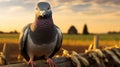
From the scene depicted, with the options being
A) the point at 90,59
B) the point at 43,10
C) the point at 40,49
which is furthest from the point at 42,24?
the point at 90,59

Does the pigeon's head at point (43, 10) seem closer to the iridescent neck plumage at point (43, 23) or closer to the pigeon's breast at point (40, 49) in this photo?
the iridescent neck plumage at point (43, 23)

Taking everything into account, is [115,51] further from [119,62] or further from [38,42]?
[38,42]

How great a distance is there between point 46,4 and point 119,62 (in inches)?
37.8

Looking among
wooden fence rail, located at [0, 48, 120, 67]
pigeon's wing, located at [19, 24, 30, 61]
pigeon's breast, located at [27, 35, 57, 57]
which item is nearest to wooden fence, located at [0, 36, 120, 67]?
wooden fence rail, located at [0, 48, 120, 67]

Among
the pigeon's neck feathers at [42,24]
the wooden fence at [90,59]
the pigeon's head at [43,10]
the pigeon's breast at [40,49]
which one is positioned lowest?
the pigeon's breast at [40,49]

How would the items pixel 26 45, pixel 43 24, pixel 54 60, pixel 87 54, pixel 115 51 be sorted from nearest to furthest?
pixel 54 60 → pixel 87 54 → pixel 115 51 → pixel 43 24 → pixel 26 45

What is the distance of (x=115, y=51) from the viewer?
3398 millimetres

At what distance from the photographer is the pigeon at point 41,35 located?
3.66 metres

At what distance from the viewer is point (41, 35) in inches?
145

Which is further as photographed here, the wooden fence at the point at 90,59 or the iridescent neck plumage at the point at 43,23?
the iridescent neck plumage at the point at 43,23

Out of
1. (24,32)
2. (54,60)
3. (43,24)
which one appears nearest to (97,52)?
(54,60)

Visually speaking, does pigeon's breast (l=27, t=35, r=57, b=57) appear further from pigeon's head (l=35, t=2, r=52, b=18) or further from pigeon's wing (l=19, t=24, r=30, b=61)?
pigeon's head (l=35, t=2, r=52, b=18)

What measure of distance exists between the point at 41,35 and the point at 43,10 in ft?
0.82


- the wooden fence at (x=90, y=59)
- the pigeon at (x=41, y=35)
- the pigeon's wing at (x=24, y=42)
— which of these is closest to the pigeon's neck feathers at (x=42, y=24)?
the pigeon at (x=41, y=35)
